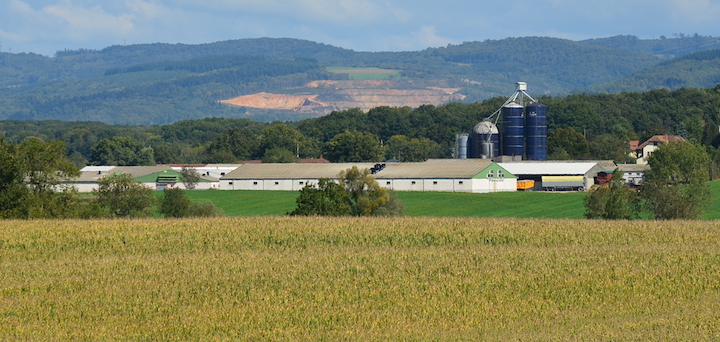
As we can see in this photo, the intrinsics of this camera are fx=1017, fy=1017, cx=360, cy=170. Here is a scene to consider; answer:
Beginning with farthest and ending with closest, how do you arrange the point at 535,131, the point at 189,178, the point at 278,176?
the point at 535,131
the point at 189,178
the point at 278,176

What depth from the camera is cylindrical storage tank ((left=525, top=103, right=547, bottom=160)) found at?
14100cm

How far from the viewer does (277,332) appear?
2966 centimetres

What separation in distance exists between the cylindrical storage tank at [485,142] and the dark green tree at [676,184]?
3355cm

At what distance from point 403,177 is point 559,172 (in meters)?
21.4

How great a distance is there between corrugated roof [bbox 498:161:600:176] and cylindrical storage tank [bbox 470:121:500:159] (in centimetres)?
1079

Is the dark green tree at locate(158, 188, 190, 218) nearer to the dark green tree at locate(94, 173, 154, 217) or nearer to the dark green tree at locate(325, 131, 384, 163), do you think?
the dark green tree at locate(94, 173, 154, 217)

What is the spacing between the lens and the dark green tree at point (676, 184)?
229ft

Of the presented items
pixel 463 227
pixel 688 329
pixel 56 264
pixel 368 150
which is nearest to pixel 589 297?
pixel 688 329

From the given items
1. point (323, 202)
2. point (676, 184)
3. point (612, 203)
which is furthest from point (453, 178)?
point (323, 202)

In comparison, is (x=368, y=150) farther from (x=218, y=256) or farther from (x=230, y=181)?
(x=218, y=256)

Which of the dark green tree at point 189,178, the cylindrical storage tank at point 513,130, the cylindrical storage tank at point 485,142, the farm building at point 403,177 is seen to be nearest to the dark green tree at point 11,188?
the farm building at point 403,177

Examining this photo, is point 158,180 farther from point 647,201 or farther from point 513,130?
point 647,201

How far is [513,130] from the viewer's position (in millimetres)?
139375

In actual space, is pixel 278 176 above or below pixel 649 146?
below
